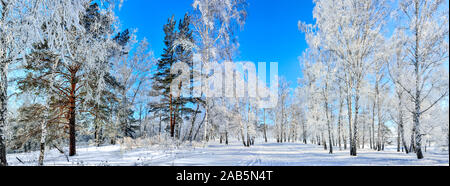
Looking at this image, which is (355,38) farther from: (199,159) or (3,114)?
(3,114)

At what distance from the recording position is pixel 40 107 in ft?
24.6

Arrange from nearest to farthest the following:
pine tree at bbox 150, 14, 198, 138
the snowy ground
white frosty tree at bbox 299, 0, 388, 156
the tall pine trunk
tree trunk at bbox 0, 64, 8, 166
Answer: tree trunk at bbox 0, 64, 8, 166 < the snowy ground < the tall pine trunk < white frosty tree at bbox 299, 0, 388, 156 < pine tree at bbox 150, 14, 198, 138

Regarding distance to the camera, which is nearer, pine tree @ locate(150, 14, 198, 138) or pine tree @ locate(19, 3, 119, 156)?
pine tree @ locate(19, 3, 119, 156)

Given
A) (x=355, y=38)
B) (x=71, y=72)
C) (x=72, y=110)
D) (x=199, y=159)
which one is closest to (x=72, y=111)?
(x=72, y=110)

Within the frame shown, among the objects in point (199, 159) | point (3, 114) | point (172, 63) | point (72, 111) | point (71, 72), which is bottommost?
point (199, 159)

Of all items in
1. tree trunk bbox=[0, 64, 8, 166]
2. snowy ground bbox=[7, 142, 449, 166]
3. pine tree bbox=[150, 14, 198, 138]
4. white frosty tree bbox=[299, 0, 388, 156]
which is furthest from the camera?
pine tree bbox=[150, 14, 198, 138]

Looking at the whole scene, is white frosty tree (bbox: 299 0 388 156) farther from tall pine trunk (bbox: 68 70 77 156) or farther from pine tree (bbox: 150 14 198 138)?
tall pine trunk (bbox: 68 70 77 156)

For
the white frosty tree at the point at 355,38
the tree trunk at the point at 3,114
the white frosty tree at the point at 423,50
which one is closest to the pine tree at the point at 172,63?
the tree trunk at the point at 3,114

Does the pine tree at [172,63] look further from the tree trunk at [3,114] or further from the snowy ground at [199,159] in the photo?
the tree trunk at [3,114]

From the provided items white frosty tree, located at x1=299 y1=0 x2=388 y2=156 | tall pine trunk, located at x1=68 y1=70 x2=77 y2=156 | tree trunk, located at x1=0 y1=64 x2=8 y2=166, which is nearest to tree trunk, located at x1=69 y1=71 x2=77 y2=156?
tall pine trunk, located at x1=68 y1=70 x2=77 y2=156
